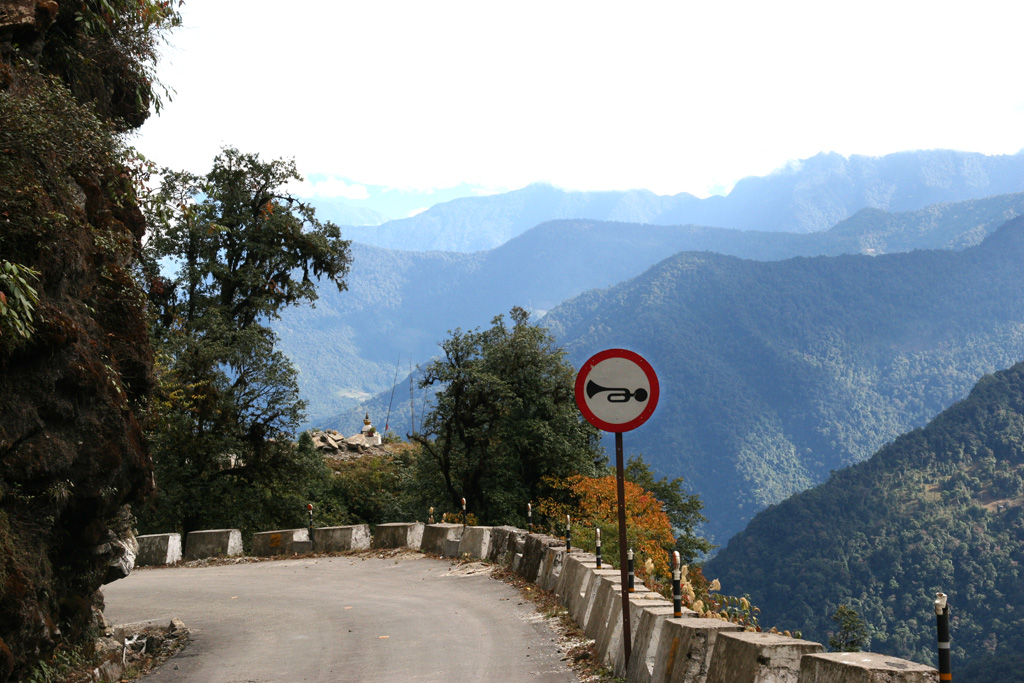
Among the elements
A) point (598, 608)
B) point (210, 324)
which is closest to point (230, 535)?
point (210, 324)

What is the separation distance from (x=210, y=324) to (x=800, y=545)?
5196 inches

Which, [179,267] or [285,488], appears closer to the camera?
[285,488]

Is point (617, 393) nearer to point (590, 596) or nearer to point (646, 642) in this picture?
point (646, 642)

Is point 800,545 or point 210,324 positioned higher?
point 210,324

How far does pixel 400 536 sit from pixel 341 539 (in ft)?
5.91

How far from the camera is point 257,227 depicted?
3769 centimetres

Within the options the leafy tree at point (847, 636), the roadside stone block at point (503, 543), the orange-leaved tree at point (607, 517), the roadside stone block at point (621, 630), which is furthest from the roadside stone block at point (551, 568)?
the roadside stone block at point (621, 630)

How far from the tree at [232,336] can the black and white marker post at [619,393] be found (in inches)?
847

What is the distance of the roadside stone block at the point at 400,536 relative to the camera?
23297 millimetres

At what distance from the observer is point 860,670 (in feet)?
15.3

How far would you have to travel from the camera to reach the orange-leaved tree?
17.9m

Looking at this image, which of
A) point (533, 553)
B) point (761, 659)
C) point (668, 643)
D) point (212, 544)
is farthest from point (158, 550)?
point (761, 659)

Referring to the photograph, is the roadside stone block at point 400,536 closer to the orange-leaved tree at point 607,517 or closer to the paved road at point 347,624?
the paved road at point 347,624

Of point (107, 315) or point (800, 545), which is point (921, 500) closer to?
point (800, 545)
